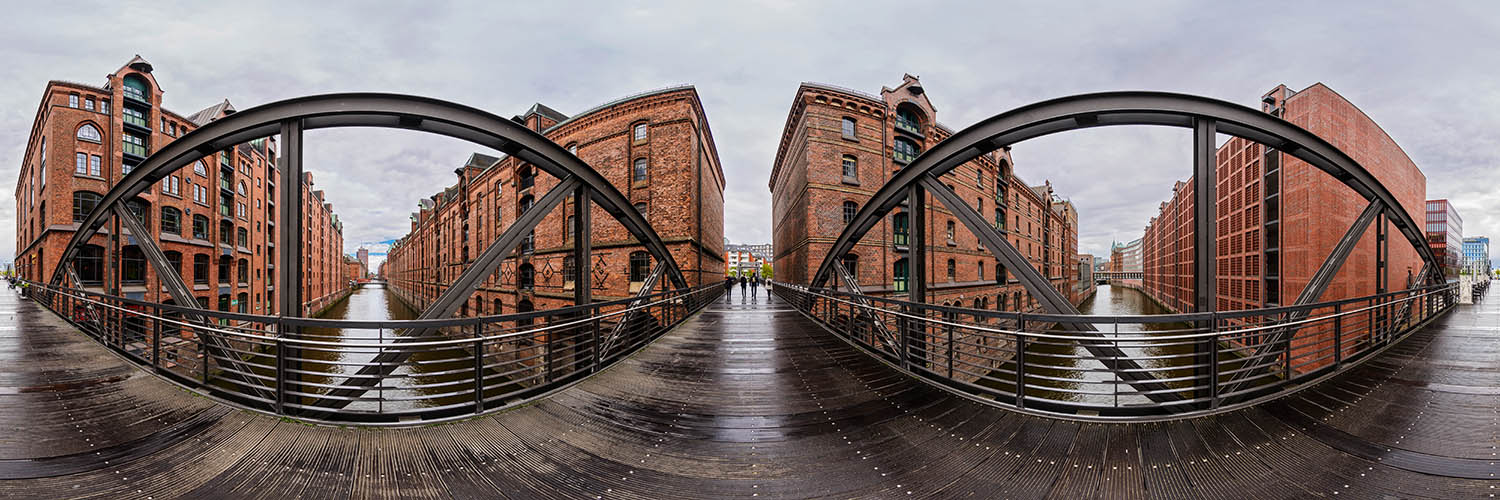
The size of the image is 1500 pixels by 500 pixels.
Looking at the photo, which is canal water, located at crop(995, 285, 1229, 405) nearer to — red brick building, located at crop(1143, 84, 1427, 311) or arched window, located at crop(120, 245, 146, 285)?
red brick building, located at crop(1143, 84, 1427, 311)

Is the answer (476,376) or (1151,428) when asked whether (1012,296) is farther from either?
(476,376)

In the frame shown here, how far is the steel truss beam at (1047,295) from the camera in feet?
13.7

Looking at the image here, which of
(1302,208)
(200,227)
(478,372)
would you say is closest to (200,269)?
(200,227)

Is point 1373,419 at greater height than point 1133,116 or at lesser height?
lesser

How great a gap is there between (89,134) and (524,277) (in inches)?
814

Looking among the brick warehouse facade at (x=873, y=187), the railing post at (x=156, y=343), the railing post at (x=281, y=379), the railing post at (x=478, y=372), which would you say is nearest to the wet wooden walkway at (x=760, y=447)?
the railing post at (x=281, y=379)

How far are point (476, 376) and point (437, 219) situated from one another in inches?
1448

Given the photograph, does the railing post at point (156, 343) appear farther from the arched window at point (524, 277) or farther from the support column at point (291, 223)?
the arched window at point (524, 277)

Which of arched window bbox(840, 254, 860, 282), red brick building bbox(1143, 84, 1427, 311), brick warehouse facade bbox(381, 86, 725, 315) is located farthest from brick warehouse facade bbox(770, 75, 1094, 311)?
red brick building bbox(1143, 84, 1427, 311)

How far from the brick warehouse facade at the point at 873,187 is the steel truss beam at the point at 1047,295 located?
38.7 feet

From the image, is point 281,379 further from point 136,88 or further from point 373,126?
point 136,88

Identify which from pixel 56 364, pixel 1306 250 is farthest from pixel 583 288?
pixel 1306 250

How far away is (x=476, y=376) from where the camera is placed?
4.08 meters

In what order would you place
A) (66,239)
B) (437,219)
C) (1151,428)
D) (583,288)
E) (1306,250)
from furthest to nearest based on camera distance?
(437,219) < (66,239) < (1306,250) < (583,288) < (1151,428)
